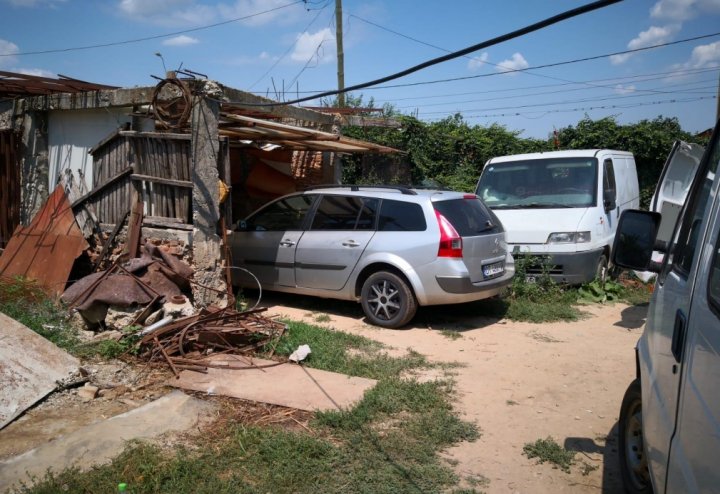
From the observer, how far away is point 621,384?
545cm

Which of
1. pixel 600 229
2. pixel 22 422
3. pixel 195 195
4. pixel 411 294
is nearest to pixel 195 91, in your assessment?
pixel 195 195

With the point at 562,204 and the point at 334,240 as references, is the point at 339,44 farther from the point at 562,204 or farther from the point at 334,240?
the point at 334,240

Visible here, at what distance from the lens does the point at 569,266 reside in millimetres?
8375

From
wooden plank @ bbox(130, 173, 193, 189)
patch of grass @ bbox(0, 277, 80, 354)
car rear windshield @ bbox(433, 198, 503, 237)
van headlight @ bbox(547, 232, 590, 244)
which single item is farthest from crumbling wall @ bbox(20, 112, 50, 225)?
van headlight @ bbox(547, 232, 590, 244)

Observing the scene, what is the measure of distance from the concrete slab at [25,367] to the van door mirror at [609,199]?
7.52 metres

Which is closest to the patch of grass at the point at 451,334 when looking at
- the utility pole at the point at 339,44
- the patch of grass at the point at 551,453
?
the patch of grass at the point at 551,453

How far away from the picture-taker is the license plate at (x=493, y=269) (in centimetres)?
698

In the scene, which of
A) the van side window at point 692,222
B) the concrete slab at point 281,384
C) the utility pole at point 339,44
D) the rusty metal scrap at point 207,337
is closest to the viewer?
the van side window at point 692,222

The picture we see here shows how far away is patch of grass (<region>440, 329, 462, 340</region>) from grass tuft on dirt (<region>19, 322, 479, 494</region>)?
1.89 m

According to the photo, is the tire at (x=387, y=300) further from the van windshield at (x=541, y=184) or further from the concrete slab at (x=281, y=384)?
the van windshield at (x=541, y=184)

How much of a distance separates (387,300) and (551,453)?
331 centimetres

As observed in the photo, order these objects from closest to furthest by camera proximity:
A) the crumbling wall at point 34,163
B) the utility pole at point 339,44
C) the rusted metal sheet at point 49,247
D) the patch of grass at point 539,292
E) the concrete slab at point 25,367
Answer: the concrete slab at point 25,367, the rusted metal sheet at point 49,247, the patch of grass at point 539,292, the crumbling wall at point 34,163, the utility pole at point 339,44

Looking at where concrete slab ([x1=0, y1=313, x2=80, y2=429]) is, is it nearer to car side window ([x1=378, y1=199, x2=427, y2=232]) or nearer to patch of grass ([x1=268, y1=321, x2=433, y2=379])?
patch of grass ([x1=268, y1=321, x2=433, y2=379])

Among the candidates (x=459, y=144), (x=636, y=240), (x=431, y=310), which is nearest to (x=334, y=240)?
(x=431, y=310)
